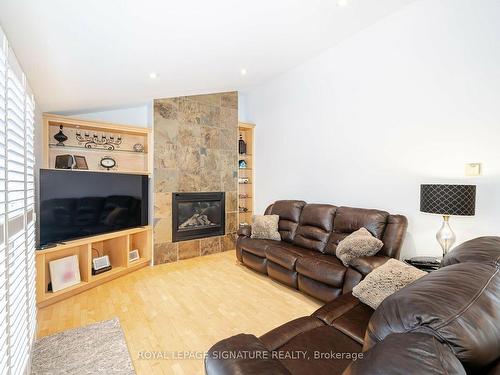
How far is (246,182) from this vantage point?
17.5 ft

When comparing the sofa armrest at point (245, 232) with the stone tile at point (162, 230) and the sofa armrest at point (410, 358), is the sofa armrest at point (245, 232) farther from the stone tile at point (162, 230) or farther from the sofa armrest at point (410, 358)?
the sofa armrest at point (410, 358)

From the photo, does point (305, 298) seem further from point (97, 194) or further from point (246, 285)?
point (97, 194)

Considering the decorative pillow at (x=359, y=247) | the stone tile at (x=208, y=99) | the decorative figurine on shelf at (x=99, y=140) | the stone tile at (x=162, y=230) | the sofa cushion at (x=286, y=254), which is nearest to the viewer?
the decorative pillow at (x=359, y=247)

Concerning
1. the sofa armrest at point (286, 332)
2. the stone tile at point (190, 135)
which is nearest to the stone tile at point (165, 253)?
the stone tile at point (190, 135)

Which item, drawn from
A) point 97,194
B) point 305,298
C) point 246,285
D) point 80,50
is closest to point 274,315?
point 305,298

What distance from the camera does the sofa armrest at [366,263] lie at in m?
2.23

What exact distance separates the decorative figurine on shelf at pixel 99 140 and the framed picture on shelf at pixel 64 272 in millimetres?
1683

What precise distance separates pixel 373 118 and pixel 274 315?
2640 mm

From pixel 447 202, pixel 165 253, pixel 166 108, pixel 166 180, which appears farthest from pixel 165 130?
pixel 447 202

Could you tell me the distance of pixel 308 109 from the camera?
159 inches

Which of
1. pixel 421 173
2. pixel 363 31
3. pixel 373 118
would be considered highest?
pixel 363 31

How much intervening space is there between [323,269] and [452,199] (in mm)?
1302

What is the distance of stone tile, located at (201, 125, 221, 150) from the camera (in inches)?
177

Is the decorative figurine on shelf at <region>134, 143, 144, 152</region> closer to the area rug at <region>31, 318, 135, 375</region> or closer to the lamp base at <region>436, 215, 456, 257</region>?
the area rug at <region>31, 318, 135, 375</region>
